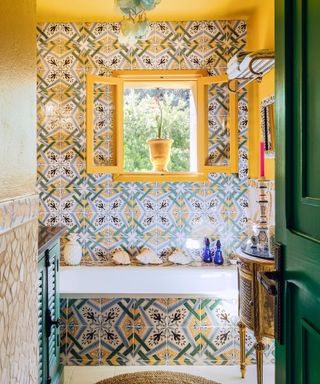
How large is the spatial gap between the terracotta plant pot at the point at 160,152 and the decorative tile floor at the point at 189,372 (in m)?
1.90

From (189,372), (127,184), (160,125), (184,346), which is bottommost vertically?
(189,372)

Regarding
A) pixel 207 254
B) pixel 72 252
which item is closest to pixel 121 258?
pixel 72 252

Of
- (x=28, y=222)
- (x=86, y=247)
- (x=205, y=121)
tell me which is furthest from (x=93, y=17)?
(x=28, y=222)

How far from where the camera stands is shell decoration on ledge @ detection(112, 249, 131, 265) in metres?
4.14

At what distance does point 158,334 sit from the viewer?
135 inches

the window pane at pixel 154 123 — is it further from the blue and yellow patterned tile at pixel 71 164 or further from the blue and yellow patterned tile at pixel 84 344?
the blue and yellow patterned tile at pixel 84 344

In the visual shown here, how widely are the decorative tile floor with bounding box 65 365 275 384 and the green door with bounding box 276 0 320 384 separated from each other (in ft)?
6.15

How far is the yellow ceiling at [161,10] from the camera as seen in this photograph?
3.81 meters

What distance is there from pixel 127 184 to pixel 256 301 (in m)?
1.94

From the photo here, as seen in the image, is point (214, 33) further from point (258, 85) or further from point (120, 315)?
point (120, 315)

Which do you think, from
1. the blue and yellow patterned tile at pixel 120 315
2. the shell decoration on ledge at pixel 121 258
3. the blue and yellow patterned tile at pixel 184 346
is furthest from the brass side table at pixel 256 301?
the shell decoration on ledge at pixel 121 258

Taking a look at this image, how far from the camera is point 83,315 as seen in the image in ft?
11.4

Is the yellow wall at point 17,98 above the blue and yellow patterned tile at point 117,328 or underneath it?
above

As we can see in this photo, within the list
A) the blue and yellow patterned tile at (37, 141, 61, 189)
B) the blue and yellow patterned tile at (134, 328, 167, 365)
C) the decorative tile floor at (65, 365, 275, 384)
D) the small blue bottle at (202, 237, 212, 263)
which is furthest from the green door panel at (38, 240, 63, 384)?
the small blue bottle at (202, 237, 212, 263)
